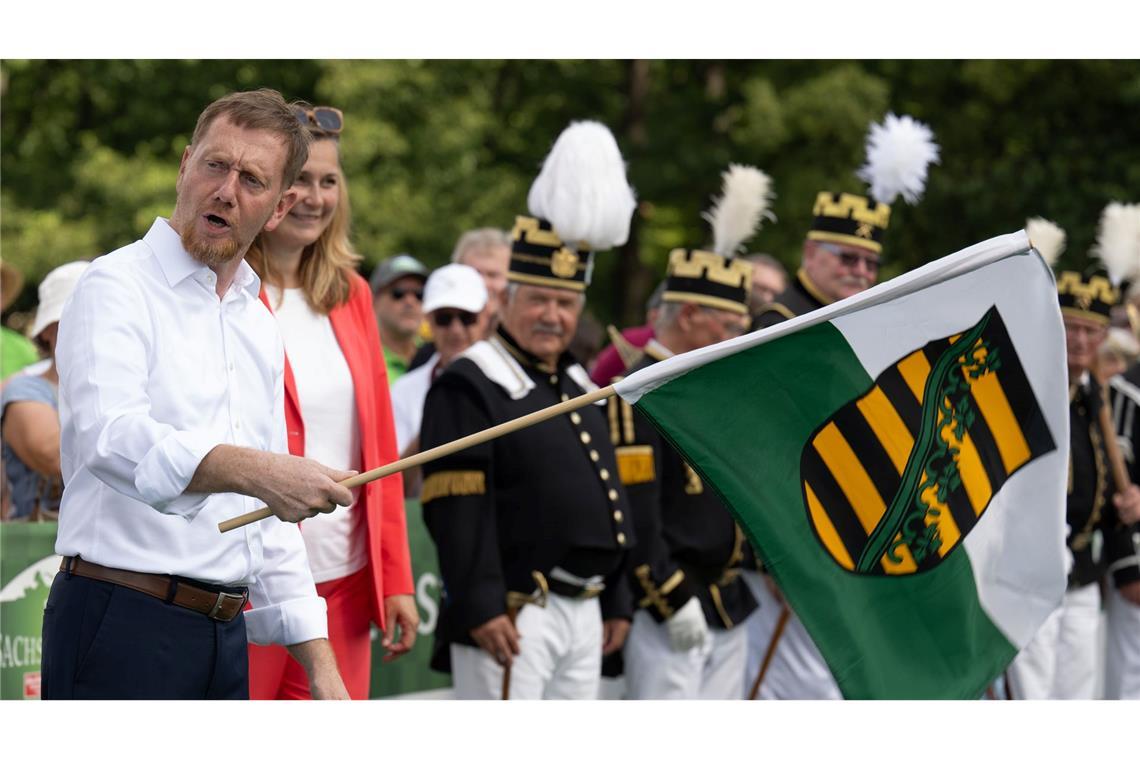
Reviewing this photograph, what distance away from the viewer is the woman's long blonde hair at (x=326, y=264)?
16.4 ft

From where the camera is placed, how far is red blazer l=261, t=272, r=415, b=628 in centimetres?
504

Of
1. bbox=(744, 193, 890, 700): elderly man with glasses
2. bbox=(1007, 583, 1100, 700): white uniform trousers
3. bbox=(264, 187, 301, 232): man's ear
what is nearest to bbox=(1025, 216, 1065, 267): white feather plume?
bbox=(744, 193, 890, 700): elderly man with glasses

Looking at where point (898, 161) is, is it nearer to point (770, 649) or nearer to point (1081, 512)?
point (1081, 512)

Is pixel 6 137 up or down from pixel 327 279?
up

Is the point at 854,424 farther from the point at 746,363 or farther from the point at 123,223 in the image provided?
the point at 123,223

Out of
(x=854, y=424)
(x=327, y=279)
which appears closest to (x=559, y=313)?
(x=327, y=279)

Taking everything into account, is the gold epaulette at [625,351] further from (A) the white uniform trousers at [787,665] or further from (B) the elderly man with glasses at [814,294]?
(A) the white uniform trousers at [787,665]

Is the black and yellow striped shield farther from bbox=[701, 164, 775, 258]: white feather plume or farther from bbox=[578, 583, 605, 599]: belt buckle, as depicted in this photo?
bbox=[701, 164, 775, 258]: white feather plume

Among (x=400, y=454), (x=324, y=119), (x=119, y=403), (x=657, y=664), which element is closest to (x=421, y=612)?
(x=400, y=454)

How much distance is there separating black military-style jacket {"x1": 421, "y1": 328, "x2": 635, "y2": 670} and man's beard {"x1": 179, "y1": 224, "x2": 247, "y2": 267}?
2.47m

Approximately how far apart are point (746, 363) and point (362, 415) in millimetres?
1278

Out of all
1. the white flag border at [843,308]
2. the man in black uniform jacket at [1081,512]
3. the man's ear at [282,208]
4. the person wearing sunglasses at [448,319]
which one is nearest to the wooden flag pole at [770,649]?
the man in black uniform jacket at [1081,512]

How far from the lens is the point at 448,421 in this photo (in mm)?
6172

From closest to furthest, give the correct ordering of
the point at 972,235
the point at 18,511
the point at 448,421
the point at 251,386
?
the point at 251,386 → the point at 448,421 → the point at 18,511 → the point at 972,235
